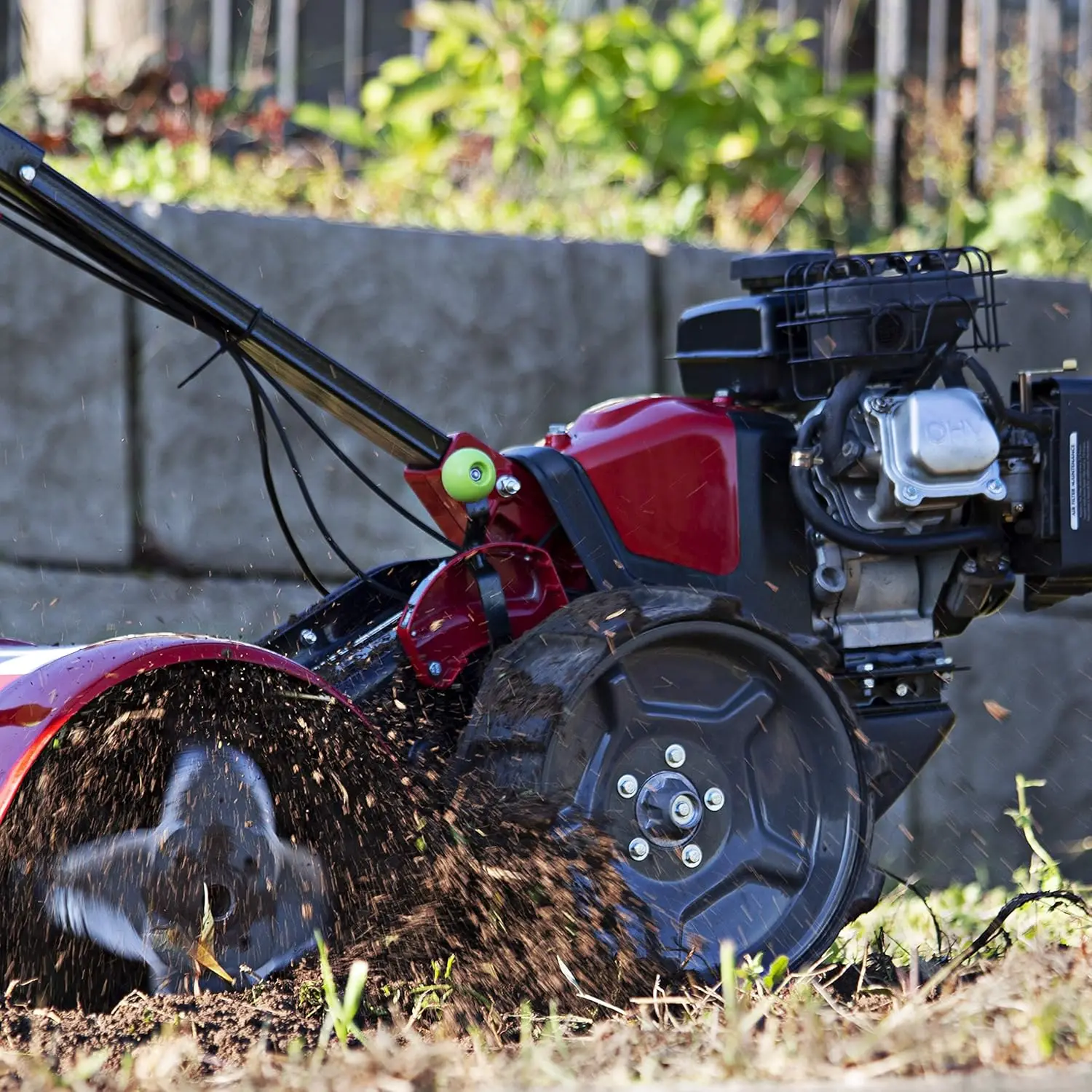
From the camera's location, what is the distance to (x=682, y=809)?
120 inches

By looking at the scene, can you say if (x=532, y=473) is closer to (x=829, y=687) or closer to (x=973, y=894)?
(x=829, y=687)

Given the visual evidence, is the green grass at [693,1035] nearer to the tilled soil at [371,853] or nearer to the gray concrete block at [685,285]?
the tilled soil at [371,853]

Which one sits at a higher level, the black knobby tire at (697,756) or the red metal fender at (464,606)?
the red metal fender at (464,606)

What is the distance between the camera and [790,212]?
7.45 metres

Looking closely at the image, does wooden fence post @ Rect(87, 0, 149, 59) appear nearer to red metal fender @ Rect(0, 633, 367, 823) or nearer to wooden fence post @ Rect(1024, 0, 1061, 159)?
wooden fence post @ Rect(1024, 0, 1061, 159)

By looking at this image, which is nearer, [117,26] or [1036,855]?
[1036,855]

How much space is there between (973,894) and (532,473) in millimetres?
2189

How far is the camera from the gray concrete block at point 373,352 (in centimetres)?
498

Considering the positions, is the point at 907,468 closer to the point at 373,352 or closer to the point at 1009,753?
the point at 373,352

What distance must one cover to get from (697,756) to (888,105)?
621 centimetres

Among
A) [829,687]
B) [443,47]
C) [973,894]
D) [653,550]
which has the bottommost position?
[973,894]

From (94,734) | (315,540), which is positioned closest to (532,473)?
(94,734)

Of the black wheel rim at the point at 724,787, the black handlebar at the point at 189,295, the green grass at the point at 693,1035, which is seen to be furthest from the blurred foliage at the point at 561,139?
the green grass at the point at 693,1035

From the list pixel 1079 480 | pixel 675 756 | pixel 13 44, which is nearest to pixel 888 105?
pixel 13 44
